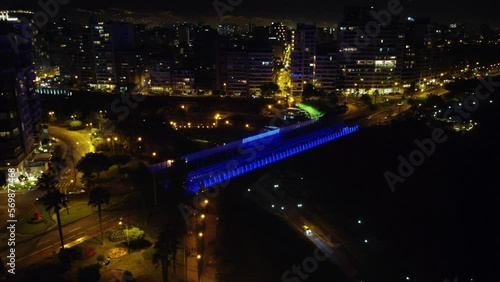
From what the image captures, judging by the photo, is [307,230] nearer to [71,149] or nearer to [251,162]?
[251,162]

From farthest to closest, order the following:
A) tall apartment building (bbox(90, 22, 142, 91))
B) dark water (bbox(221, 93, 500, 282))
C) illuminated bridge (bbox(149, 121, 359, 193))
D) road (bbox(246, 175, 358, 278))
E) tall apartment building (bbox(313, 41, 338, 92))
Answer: tall apartment building (bbox(90, 22, 142, 91)) → tall apartment building (bbox(313, 41, 338, 92)) → illuminated bridge (bbox(149, 121, 359, 193)) → dark water (bbox(221, 93, 500, 282)) → road (bbox(246, 175, 358, 278))

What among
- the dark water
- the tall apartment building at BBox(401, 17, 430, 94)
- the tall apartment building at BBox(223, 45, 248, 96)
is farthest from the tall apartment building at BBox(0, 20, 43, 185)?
the tall apartment building at BBox(401, 17, 430, 94)

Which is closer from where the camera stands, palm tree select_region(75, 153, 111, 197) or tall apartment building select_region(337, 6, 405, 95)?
palm tree select_region(75, 153, 111, 197)

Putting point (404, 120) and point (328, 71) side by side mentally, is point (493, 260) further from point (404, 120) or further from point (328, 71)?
point (328, 71)

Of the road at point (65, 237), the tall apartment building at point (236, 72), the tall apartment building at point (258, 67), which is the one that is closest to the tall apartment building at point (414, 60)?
the tall apartment building at point (258, 67)

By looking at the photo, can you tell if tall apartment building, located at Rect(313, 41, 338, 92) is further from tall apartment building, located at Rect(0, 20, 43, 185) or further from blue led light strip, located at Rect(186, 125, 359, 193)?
tall apartment building, located at Rect(0, 20, 43, 185)

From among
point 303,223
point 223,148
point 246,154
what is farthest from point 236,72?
point 303,223

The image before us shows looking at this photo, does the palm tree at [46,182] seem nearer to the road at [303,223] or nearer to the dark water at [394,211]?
the dark water at [394,211]
